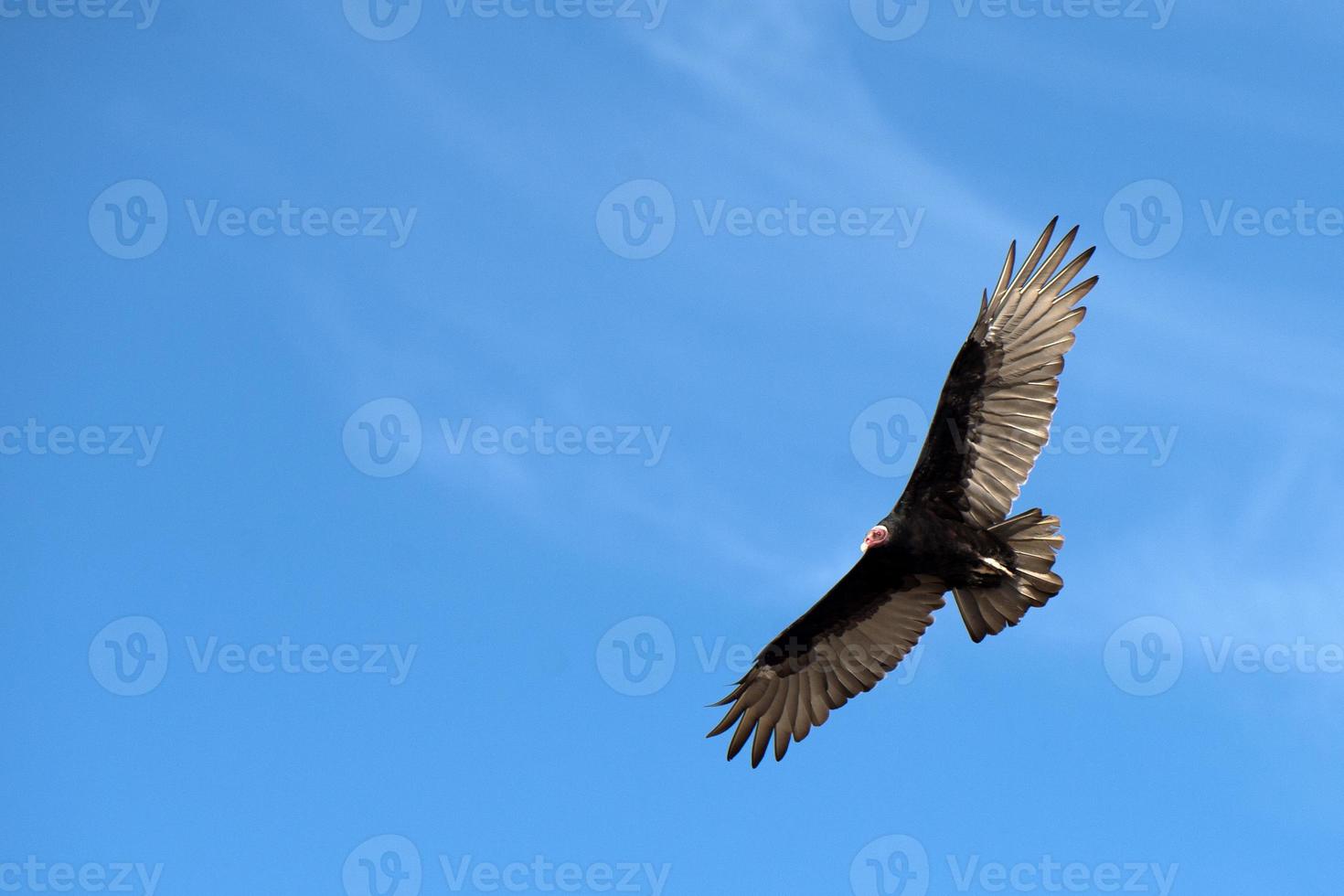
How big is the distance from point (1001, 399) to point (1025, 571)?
174 centimetres

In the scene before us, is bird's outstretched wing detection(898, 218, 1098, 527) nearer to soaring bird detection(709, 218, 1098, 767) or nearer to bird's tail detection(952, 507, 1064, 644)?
soaring bird detection(709, 218, 1098, 767)

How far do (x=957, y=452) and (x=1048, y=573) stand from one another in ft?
4.89

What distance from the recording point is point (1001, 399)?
14.7 meters

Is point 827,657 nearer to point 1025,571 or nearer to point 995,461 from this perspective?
point 1025,571

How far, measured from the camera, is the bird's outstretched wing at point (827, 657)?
15.6 meters

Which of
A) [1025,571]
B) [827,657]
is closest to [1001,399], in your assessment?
[1025,571]

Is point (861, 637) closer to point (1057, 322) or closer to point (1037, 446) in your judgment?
point (1037, 446)

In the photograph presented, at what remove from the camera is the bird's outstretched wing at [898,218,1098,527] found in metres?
14.6

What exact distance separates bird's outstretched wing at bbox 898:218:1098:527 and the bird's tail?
1.36 ft

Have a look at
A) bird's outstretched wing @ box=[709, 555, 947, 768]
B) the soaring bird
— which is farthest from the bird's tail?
bird's outstretched wing @ box=[709, 555, 947, 768]

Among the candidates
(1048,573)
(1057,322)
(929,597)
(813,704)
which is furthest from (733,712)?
(1057,322)

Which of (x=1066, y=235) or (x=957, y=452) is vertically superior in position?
(x=1066, y=235)

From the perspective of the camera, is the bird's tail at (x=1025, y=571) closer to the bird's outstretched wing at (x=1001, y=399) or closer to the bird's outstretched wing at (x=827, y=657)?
the bird's outstretched wing at (x=1001, y=399)

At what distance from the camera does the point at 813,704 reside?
1580 cm
